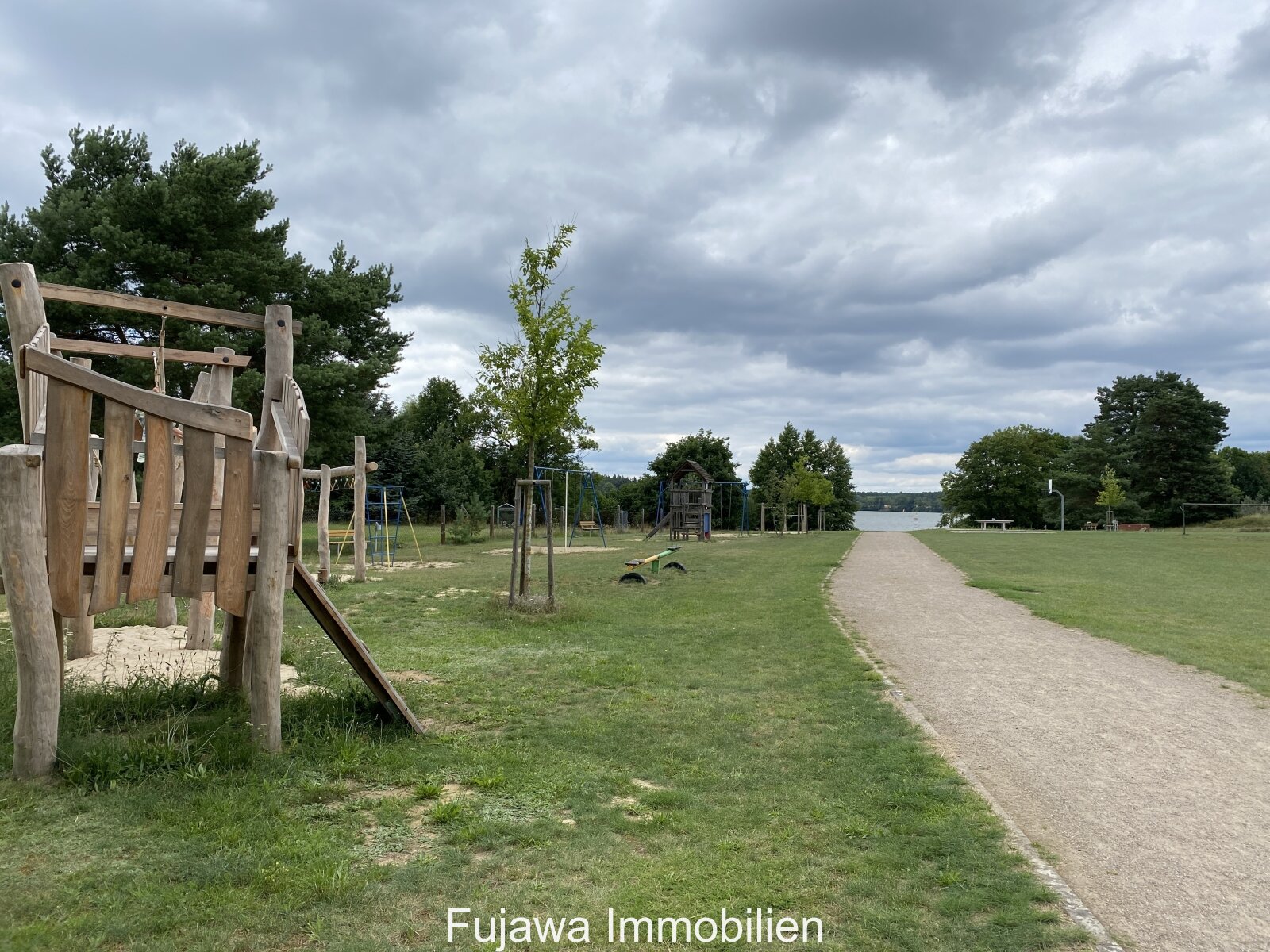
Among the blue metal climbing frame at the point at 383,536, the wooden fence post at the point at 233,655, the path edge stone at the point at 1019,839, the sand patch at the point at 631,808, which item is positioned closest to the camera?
the path edge stone at the point at 1019,839

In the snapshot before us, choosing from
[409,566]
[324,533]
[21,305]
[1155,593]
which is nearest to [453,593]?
[324,533]

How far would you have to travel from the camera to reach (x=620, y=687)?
6.82m

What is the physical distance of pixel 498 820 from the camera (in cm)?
388

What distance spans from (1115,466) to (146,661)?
264 feet

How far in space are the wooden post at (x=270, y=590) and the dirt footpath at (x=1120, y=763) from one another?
159 inches

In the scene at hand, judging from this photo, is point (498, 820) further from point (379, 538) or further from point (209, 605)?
point (379, 538)

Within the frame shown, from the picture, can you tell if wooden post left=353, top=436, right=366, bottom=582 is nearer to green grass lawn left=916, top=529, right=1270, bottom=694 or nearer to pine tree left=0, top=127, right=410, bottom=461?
pine tree left=0, top=127, right=410, bottom=461

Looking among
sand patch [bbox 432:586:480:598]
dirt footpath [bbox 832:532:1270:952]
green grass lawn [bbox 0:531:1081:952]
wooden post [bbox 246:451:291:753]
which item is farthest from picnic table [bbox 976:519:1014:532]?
wooden post [bbox 246:451:291:753]

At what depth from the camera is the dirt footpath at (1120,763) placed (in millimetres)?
3281

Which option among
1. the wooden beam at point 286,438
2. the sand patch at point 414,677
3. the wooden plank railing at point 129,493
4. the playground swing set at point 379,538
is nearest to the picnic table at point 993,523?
the playground swing set at point 379,538

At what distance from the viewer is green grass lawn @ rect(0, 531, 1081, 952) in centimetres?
299

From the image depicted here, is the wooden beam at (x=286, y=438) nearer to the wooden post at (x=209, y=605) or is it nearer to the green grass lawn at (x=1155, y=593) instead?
the wooden post at (x=209, y=605)

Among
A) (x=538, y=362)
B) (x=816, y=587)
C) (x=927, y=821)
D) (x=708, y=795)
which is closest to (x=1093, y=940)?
(x=927, y=821)

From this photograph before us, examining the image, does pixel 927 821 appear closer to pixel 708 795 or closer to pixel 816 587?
pixel 708 795
